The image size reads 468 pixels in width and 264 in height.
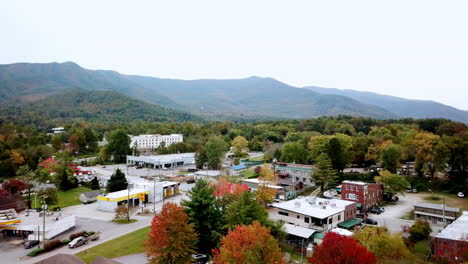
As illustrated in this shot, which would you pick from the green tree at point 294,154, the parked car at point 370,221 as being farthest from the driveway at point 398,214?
the green tree at point 294,154

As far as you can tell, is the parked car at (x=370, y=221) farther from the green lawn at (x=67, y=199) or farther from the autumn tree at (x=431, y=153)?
the green lawn at (x=67, y=199)

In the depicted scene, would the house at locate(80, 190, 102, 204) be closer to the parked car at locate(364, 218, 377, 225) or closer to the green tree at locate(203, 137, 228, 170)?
the green tree at locate(203, 137, 228, 170)

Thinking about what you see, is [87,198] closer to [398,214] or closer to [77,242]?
[77,242]

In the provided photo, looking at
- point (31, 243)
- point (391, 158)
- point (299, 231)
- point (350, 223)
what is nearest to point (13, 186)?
point (31, 243)

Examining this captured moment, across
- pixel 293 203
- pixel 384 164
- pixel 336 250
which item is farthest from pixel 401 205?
pixel 336 250

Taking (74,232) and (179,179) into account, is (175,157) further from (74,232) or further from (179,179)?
(74,232)

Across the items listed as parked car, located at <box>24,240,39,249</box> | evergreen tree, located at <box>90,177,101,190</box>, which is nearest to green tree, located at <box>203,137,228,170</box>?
evergreen tree, located at <box>90,177,101,190</box>

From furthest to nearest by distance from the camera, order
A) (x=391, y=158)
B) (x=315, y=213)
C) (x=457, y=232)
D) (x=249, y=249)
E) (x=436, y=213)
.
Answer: (x=391, y=158) → (x=436, y=213) → (x=315, y=213) → (x=457, y=232) → (x=249, y=249)
